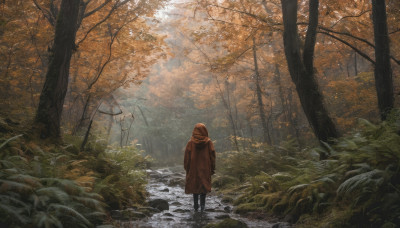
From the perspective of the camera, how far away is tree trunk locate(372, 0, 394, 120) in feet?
19.0

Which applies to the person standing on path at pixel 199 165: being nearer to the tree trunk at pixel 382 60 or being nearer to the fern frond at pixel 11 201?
the tree trunk at pixel 382 60

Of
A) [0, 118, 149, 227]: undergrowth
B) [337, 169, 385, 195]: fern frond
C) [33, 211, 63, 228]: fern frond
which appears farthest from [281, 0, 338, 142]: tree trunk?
[33, 211, 63, 228]: fern frond

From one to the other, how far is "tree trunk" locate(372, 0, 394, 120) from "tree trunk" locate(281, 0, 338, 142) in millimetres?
1154

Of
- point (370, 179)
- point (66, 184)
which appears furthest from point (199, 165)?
point (370, 179)

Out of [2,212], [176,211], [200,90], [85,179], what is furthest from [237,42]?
[200,90]

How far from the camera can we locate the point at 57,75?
665 cm

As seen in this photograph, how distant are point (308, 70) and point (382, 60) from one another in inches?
59.2

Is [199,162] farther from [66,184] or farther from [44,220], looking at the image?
[44,220]

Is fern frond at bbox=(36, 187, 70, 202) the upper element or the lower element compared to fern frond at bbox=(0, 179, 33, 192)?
lower

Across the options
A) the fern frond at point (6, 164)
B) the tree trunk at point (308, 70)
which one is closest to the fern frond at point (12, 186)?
the fern frond at point (6, 164)

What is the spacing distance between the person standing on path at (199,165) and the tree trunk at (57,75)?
3.29 m

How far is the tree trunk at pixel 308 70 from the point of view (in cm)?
661

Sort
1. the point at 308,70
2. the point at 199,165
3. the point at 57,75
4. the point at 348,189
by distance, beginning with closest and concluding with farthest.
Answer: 1. the point at 348,189
2. the point at 57,75
3. the point at 308,70
4. the point at 199,165

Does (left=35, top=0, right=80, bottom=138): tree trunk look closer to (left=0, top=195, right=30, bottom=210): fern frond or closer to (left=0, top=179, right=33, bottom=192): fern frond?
(left=0, top=179, right=33, bottom=192): fern frond
